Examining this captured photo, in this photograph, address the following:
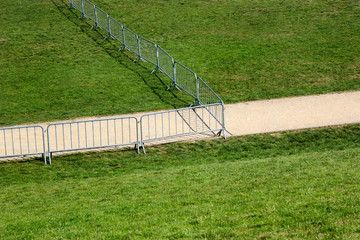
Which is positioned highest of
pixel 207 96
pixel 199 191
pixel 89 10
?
pixel 89 10

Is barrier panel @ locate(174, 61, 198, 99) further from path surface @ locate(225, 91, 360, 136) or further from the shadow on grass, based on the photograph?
path surface @ locate(225, 91, 360, 136)

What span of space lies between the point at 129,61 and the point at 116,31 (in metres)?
3.21

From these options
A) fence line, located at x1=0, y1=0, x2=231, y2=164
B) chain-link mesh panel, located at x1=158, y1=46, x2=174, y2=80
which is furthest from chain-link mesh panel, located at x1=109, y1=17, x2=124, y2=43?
fence line, located at x1=0, y1=0, x2=231, y2=164

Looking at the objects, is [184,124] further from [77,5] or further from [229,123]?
[77,5]

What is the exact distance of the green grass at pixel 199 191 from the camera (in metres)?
7.48

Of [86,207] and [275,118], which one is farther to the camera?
[275,118]

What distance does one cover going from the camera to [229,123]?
15.8m

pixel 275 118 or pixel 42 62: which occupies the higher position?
pixel 42 62

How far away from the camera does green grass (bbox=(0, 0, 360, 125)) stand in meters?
18.2

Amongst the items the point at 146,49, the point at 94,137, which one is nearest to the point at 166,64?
the point at 146,49

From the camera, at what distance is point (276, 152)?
43.9 ft

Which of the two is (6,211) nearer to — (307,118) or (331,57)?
(307,118)

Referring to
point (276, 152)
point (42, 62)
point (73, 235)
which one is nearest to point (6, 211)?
point (73, 235)

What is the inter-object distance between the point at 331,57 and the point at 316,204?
49.2 ft
